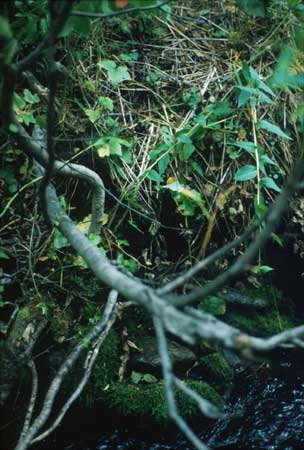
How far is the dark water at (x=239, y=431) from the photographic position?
2031mm

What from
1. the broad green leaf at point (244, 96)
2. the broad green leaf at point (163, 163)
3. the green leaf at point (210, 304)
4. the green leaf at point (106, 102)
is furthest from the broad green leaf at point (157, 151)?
the green leaf at point (210, 304)

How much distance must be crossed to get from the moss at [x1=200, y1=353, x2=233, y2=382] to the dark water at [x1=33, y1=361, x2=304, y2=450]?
94 millimetres

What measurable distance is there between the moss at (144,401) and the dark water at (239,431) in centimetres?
7

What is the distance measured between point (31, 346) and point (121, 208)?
0.86m

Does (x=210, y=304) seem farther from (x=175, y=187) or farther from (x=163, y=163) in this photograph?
(x=163, y=163)

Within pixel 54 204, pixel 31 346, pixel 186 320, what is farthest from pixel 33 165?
pixel 186 320

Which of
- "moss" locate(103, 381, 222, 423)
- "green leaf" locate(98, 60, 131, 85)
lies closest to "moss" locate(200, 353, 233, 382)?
"moss" locate(103, 381, 222, 423)

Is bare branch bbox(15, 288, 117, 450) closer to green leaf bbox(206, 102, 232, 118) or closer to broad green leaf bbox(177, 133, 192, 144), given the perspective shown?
broad green leaf bbox(177, 133, 192, 144)

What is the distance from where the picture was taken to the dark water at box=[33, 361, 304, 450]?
203 cm

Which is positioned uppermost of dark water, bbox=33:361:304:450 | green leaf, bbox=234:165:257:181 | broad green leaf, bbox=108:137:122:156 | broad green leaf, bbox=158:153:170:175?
broad green leaf, bbox=108:137:122:156

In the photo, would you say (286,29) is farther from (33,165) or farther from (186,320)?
(186,320)

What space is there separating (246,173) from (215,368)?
3.59 feet

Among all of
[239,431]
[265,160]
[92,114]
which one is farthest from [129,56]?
[239,431]

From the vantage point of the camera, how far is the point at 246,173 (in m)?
2.27
